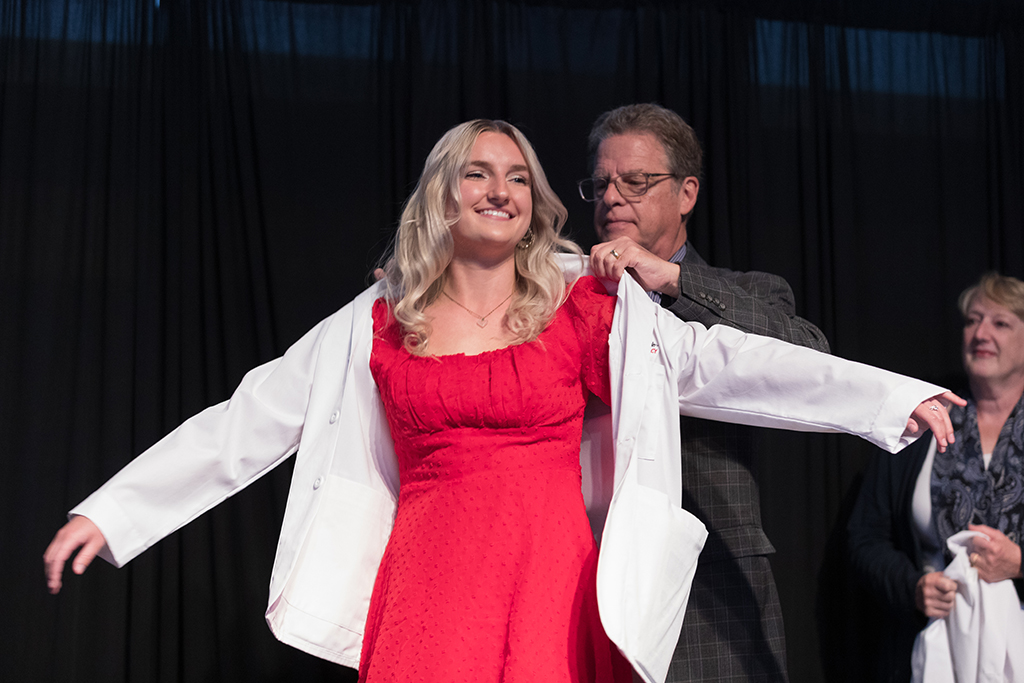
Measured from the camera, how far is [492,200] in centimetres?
182

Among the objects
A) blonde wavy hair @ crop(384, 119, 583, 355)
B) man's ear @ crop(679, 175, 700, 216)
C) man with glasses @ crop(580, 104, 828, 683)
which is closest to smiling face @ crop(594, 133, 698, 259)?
man's ear @ crop(679, 175, 700, 216)

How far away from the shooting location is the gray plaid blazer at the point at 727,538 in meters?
1.87

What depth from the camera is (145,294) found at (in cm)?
281

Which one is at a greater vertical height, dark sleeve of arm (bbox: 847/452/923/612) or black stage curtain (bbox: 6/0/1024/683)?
black stage curtain (bbox: 6/0/1024/683)

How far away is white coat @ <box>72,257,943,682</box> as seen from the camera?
153 centimetres

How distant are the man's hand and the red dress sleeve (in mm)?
66

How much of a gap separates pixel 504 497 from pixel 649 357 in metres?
0.38

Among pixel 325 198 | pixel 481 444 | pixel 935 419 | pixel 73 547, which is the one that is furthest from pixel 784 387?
pixel 325 198

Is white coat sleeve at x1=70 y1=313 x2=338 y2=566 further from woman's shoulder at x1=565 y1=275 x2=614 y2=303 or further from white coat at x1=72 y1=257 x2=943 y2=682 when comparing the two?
woman's shoulder at x1=565 y1=275 x2=614 y2=303

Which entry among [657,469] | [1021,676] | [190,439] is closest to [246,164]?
[190,439]

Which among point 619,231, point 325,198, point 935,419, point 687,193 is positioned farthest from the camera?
point 325,198

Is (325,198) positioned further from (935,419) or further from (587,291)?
(935,419)

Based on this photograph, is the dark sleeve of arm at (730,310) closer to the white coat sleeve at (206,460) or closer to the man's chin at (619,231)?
the man's chin at (619,231)

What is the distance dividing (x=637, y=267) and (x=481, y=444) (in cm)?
49
